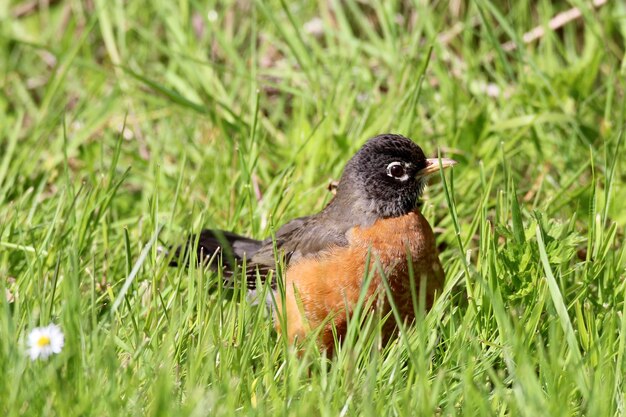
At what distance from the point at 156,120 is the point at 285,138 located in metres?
0.81

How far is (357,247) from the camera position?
370 centimetres

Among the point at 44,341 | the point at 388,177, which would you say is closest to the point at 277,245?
the point at 388,177

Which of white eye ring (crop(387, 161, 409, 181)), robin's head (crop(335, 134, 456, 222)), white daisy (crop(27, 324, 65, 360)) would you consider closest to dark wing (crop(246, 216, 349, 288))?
robin's head (crop(335, 134, 456, 222))

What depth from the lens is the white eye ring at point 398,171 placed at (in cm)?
387

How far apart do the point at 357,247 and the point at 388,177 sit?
35 cm

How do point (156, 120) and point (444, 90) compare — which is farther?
point (156, 120)

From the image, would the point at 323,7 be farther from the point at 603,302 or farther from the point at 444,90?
the point at 603,302

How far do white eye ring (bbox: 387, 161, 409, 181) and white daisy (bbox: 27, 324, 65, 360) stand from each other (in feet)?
5.01

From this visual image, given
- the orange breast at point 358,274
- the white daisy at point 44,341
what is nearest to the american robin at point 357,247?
the orange breast at point 358,274

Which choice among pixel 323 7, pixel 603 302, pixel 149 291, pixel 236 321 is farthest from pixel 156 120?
pixel 603 302

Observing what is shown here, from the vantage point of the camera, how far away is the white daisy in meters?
2.71

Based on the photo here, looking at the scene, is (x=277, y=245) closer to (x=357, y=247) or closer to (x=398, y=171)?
(x=357, y=247)

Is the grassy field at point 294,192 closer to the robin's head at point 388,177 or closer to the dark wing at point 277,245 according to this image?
the dark wing at point 277,245

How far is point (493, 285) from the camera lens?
10.9 ft
